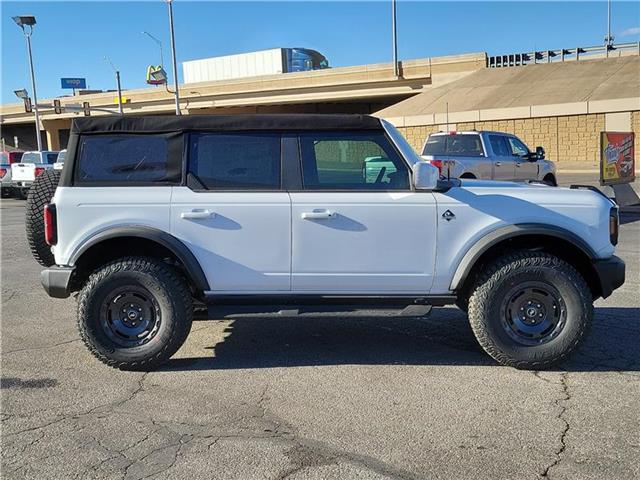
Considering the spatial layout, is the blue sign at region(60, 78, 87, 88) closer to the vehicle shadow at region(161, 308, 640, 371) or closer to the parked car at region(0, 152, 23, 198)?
the parked car at region(0, 152, 23, 198)

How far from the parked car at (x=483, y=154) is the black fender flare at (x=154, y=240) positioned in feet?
33.5

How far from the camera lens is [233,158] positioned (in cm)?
492

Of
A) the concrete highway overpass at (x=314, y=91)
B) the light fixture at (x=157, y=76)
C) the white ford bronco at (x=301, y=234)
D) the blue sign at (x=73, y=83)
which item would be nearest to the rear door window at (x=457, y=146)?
the white ford bronco at (x=301, y=234)

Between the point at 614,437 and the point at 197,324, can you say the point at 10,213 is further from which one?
the point at 614,437

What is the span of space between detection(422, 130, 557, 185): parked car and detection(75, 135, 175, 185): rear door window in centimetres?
1002

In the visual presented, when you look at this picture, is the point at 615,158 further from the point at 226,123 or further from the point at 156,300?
the point at 156,300

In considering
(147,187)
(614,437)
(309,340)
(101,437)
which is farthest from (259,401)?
(614,437)

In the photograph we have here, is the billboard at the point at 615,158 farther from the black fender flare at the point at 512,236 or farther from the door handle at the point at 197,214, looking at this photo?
the door handle at the point at 197,214

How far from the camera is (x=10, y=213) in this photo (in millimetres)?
18797

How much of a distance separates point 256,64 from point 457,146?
81276mm

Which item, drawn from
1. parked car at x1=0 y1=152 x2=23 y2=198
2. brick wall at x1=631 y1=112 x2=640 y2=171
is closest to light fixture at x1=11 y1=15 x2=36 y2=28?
parked car at x1=0 y1=152 x2=23 y2=198

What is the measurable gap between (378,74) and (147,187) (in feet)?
154

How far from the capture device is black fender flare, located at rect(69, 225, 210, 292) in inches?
187

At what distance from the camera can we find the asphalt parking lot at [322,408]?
11.2ft
